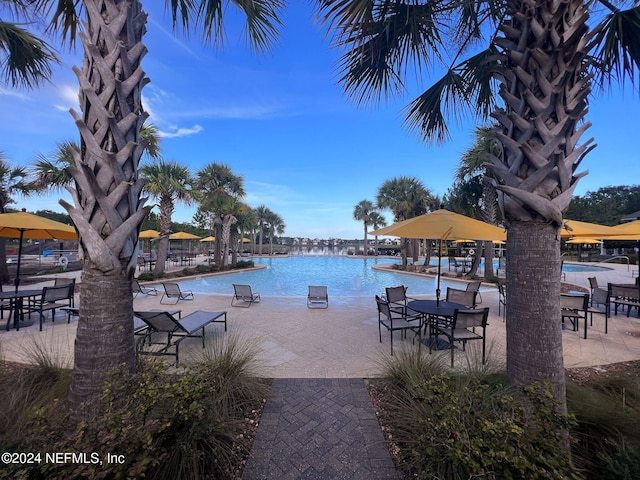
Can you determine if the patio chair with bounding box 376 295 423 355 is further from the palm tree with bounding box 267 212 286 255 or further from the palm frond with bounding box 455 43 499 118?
the palm tree with bounding box 267 212 286 255

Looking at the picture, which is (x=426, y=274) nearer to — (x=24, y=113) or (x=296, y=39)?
(x=296, y=39)

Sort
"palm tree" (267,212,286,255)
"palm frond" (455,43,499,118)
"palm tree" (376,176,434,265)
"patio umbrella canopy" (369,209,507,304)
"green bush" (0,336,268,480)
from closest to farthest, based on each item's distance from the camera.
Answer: "green bush" (0,336,268,480)
"palm frond" (455,43,499,118)
"patio umbrella canopy" (369,209,507,304)
"palm tree" (376,176,434,265)
"palm tree" (267,212,286,255)

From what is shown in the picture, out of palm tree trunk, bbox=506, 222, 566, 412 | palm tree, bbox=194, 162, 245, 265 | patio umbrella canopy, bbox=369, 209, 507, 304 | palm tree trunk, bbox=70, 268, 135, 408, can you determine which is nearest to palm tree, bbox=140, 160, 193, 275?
palm tree, bbox=194, 162, 245, 265

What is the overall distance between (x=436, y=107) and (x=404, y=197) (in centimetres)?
1757

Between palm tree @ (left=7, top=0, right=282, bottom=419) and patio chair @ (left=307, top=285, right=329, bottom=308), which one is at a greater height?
palm tree @ (left=7, top=0, right=282, bottom=419)

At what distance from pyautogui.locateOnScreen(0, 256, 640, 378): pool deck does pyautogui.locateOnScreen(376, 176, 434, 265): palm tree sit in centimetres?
1441

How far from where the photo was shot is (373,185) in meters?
23.3

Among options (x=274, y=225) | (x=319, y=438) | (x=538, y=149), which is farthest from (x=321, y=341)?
(x=274, y=225)

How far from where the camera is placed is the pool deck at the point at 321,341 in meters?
3.78

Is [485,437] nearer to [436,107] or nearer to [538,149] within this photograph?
[538,149]

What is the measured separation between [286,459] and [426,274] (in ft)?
52.8

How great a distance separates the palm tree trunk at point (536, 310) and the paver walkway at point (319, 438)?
61.8 inches

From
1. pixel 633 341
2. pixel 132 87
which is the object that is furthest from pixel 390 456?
pixel 633 341

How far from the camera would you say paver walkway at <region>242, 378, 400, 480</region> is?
2000 millimetres
